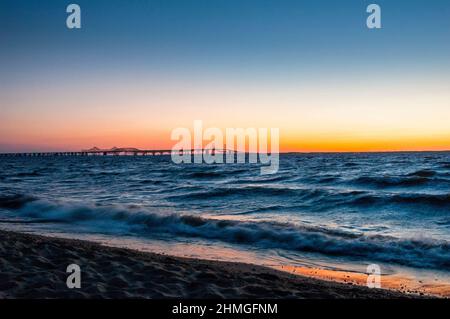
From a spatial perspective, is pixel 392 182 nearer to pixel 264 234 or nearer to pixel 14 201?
pixel 264 234

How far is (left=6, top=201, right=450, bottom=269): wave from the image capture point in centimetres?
951

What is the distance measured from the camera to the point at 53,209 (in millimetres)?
17547

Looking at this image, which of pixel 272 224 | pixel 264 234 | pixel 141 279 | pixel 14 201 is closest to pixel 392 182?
pixel 272 224

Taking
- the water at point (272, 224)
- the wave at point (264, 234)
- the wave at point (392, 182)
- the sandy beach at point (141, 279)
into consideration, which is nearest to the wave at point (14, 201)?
the water at point (272, 224)

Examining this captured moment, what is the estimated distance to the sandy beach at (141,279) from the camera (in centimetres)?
554

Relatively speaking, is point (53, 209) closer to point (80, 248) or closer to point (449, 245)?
point (80, 248)

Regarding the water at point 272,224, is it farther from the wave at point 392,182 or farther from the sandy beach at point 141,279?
the wave at point 392,182

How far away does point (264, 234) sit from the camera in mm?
11844

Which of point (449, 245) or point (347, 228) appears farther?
point (347, 228)

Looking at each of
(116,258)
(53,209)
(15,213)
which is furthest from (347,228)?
(15,213)

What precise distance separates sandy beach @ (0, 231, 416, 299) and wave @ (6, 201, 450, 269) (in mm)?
2795
